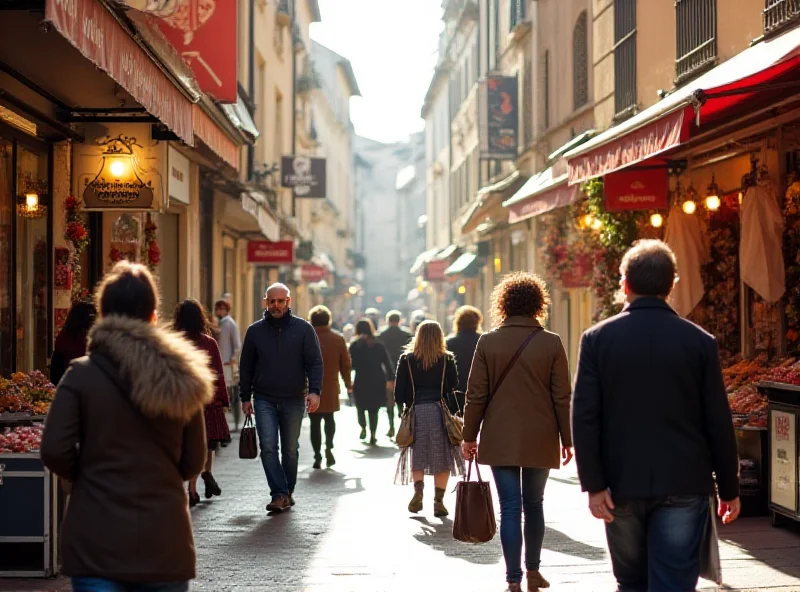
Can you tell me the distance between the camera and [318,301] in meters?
55.6

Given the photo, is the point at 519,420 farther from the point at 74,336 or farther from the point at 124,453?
the point at 74,336

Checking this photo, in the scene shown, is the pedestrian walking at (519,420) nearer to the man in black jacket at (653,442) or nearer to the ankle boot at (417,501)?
the man in black jacket at (653,442)

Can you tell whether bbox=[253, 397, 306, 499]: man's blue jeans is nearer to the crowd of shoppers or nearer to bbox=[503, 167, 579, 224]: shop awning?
the crowd of shoppers

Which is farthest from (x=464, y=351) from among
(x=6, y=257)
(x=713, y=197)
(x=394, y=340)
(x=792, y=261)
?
(x=394, y=340)

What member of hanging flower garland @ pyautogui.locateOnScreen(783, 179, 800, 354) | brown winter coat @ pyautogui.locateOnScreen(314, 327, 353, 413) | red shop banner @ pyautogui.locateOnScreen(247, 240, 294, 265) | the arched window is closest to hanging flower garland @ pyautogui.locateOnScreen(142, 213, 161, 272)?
brown winter coat @ pyautogui.locateOnScreen(314, 327, 353, 413)

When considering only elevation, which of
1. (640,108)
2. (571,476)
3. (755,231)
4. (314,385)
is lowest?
(571,476)

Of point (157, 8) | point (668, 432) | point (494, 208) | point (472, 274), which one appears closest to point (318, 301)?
point (472, 274)

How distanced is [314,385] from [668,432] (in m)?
5.81

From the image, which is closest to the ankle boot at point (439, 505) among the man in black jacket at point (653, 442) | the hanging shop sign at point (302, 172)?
the man in black jacket at point (653, 442)

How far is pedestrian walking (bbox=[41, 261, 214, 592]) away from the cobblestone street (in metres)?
3.18

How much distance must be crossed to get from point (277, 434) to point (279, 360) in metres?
0.62

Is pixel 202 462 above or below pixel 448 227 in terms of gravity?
below

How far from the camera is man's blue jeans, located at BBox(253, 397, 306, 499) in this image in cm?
1036

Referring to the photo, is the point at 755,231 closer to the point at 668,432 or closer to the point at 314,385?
the point at 314,385
